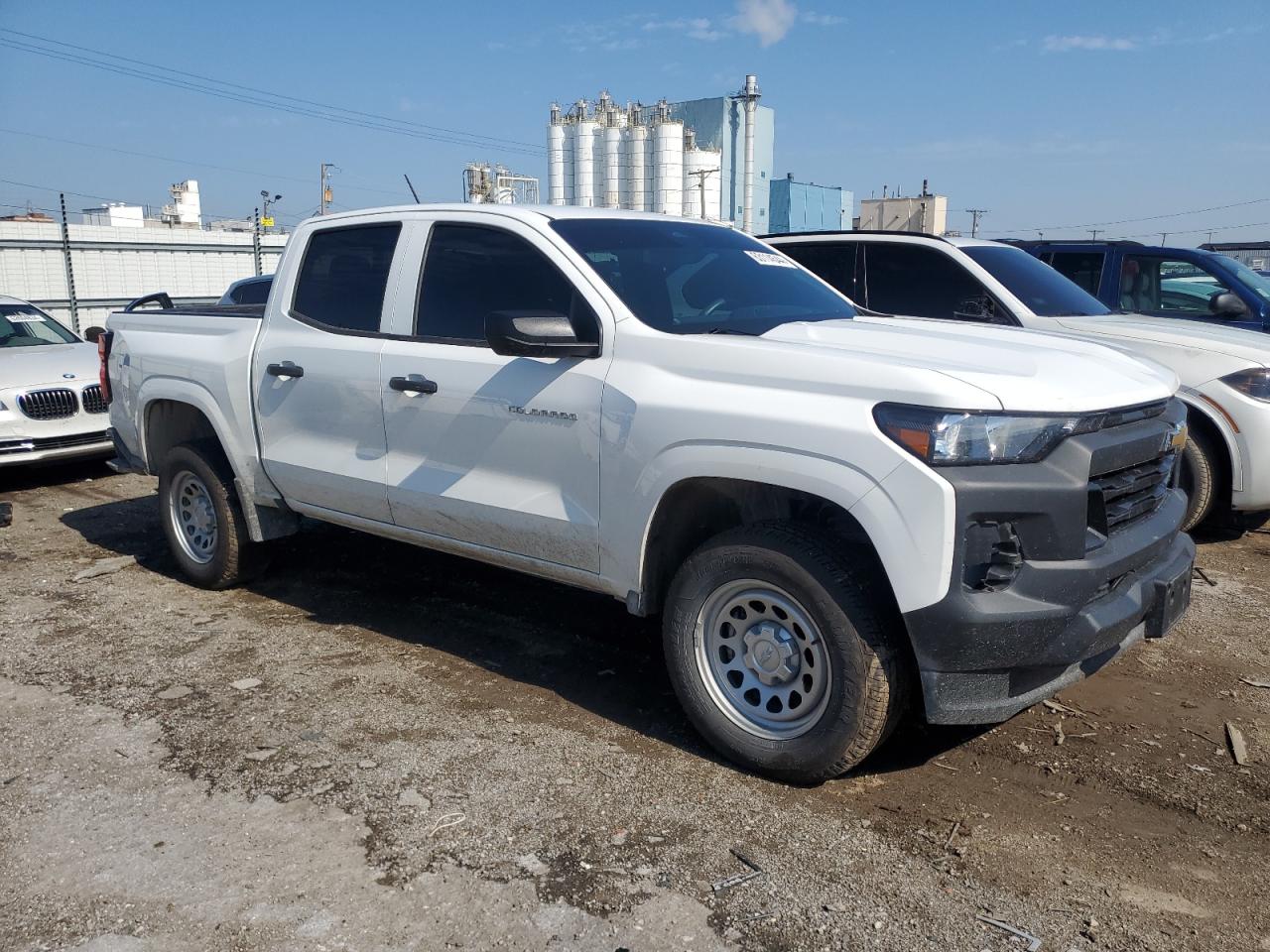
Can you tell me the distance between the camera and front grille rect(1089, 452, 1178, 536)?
3365mm

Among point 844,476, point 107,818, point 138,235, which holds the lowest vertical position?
point 107,818

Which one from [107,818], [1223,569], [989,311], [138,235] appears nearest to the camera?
[107,818]

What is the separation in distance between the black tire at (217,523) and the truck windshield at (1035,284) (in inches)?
202

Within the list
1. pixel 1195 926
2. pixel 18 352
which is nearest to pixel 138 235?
pixel 18 352

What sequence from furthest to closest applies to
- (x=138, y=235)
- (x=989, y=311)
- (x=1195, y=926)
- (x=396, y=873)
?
(x=138, y=235) → (x=989, y=311) → (x=396, y=873) → (x=1195, y=926)

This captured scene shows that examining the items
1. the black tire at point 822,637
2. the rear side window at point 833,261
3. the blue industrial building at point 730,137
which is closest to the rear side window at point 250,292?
the rear side window at point 833,261

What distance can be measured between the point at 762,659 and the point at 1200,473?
4.25 m

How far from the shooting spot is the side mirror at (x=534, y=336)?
12.7 ft

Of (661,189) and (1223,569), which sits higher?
(661,189)

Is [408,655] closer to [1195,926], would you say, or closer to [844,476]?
[844,476]

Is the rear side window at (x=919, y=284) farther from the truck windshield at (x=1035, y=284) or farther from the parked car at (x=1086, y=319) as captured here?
the truck windshield at (x=1035, y=284)

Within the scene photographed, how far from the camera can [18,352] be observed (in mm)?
9141

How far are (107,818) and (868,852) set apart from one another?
245 cm

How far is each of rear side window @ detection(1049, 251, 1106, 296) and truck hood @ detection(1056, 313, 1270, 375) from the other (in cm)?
173
